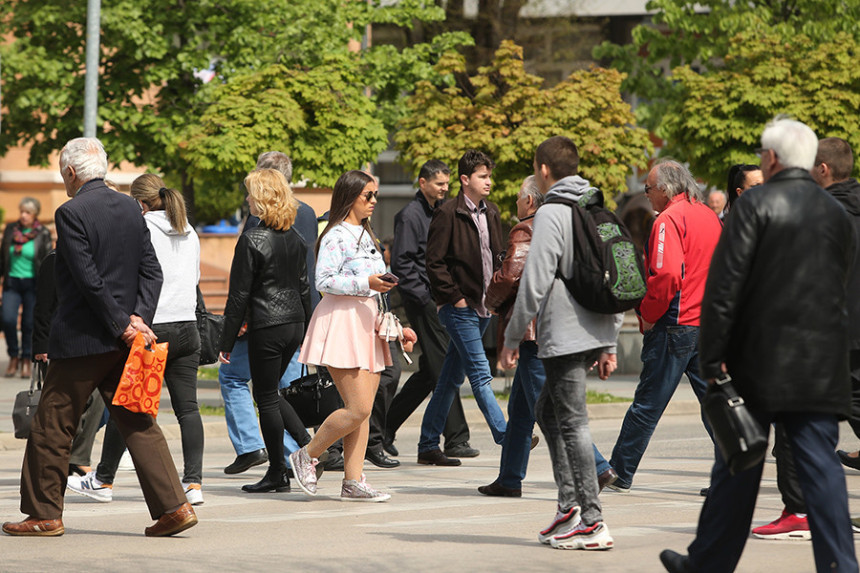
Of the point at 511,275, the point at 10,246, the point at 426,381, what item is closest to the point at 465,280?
the point at 426,381

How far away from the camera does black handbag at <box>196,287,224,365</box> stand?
370 inches

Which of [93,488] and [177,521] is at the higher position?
[177,521]

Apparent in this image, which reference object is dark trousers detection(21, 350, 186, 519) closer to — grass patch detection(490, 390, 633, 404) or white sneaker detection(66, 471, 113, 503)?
white sneaker detection(66, 471, 113, 503)

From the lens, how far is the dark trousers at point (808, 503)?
211 inches

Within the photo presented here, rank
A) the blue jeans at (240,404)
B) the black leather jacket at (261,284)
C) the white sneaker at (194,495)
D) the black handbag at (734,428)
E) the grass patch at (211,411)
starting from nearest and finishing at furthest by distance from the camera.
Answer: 1. the black handbag at (734,428)
2. the white sneaker at (194,495)
3. the black leather jacket at (261,284)
4. the blue jeans at (240,404)
5. the grass patch at (211,411)

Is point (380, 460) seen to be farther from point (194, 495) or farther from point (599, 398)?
point (599, 398)

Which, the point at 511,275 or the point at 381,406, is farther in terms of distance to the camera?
the point at 381,406

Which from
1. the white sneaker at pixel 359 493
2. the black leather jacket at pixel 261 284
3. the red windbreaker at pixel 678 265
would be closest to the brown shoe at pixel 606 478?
the red windbreaker at pixel 678 265

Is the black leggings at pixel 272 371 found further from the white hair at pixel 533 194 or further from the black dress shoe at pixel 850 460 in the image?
the black dress shoe at pixel 850 460

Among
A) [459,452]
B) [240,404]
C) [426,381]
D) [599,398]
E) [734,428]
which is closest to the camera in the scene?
[734,428]

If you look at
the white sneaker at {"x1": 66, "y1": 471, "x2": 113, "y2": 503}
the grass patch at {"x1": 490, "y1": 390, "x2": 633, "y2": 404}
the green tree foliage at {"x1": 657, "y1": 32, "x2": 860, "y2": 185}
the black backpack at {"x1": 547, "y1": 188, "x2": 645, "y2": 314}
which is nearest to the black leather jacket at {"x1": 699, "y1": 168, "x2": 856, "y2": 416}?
the black backpack at {"x1": 547, "y1": 188, "x2": 645, "y2": 314}

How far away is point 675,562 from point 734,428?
2.39 feet

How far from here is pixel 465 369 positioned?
33.6 ft

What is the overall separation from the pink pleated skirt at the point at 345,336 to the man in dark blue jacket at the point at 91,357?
1280mm
